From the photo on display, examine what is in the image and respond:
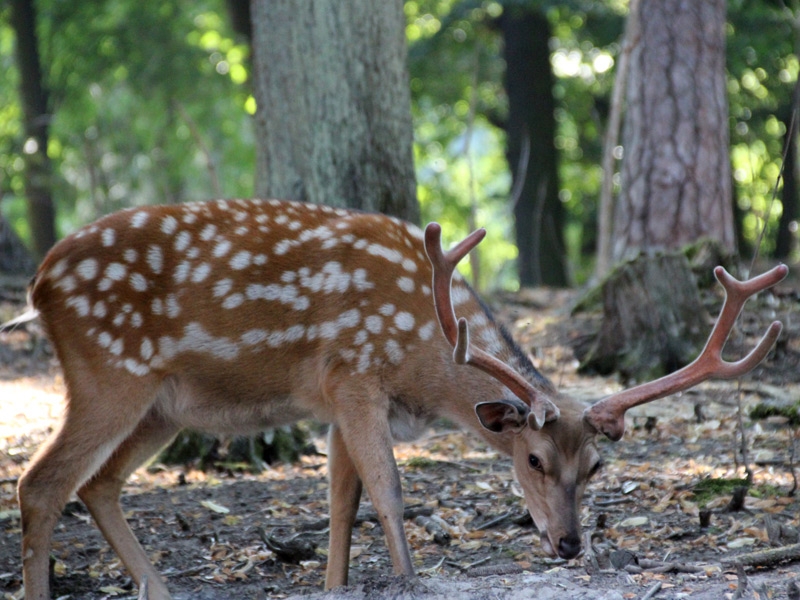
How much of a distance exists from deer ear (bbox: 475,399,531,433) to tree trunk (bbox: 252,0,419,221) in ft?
8.45

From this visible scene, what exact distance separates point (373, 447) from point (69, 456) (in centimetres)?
131

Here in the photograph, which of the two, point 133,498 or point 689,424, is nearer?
point 133,498

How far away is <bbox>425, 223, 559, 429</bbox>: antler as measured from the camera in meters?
4.23

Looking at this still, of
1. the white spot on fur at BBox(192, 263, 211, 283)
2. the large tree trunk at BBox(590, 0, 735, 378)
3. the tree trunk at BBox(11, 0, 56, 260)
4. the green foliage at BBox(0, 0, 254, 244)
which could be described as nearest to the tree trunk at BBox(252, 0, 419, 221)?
the white spot on fur at BBox(192, 263, 211, 283)

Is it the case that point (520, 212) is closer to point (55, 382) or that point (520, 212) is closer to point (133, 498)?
point (55, 382)

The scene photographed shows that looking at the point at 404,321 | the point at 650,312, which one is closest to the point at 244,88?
the point at 650,312

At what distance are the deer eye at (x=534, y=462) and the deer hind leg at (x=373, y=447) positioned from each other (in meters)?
0.57

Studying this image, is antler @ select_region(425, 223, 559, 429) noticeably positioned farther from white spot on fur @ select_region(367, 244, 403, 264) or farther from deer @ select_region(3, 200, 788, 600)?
white spot on fur @ select_region(367, 244, 403, 264)

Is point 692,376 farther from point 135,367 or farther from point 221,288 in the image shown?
point 135,367

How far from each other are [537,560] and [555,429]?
656 millimetres

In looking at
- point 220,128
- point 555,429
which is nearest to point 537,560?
point 555,429

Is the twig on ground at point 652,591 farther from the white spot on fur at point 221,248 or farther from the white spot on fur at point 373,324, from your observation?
the white spot on fur at point 221,248

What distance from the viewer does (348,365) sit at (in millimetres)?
4617

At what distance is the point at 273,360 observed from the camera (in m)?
4.73
